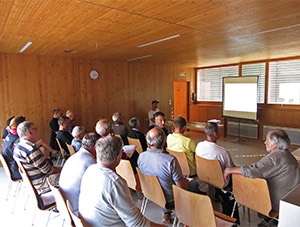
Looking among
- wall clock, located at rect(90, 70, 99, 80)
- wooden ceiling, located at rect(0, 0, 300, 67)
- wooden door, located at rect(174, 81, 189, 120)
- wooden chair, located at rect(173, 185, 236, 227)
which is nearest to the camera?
wooden chair, located at rect(173, 185, 236, 227)

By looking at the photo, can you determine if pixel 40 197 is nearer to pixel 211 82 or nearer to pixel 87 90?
pixel 87 90

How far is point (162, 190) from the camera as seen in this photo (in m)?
2.26

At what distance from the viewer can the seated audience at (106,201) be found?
1.49 metres

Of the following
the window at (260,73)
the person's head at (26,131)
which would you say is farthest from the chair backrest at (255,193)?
the window at (260,73)

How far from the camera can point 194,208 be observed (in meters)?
1.82

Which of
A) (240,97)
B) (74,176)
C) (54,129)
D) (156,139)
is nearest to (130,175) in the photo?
(156,139)

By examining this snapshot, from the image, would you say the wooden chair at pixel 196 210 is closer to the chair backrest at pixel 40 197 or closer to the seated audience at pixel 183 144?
the seated audience at pixel 183 144

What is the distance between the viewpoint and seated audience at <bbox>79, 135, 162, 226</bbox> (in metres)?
1.49

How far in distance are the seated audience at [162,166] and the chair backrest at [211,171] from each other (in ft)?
1.42

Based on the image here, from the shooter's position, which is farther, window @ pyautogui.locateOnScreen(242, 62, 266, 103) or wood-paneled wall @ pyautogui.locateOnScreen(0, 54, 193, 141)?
window @ pyautogui.locateOnScreen(242, 62, 266, 103)

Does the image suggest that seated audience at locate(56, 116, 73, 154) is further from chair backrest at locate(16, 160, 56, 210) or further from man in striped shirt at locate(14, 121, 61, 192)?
chair backrest at locate(16, 160, 56, 210)

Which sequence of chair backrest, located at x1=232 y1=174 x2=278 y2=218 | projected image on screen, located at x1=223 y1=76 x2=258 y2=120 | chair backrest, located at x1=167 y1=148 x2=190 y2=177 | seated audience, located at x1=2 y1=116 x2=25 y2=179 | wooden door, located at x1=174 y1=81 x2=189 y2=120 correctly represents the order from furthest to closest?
wooden door, located at x1=174 y1=81 x2=189 y2=120
projected image on screen, located at x1=223 y1=76 x2=258 y2=120
seated audience, located at x1=2 y1=116 x2=25 y2=179
chair backrest, located at x1=167 y1=148 x2=190 y2=177
chair backrest, located at x1=232 y1=174 x2=278 y2=218

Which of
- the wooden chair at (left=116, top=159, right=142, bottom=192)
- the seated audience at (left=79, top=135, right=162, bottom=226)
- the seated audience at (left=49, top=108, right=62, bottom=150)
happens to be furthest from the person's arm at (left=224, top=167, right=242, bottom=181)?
the seated audience at (left=49, top=108, right=62, bottom=150)

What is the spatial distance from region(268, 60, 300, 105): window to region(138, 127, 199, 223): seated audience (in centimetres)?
631
